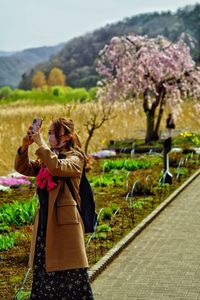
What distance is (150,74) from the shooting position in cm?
2564

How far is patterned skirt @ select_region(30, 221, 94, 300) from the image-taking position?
5.64 metres

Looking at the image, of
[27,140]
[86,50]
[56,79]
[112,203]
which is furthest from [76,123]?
[86,50]

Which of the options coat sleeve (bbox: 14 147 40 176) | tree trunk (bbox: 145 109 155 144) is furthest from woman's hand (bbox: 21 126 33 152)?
tree trunk (bbox: 145 109 155 144)

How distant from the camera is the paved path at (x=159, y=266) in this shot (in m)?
7.35

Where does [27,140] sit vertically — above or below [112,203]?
above

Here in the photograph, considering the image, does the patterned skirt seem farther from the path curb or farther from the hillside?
the hillside

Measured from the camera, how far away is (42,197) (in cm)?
571

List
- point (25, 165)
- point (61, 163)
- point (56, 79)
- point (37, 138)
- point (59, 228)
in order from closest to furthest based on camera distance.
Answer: point (37, 138) < point (61, 163) < point (59, 228) < point (25, 165) < point (56, 79)

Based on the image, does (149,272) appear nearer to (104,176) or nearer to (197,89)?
(104,176)

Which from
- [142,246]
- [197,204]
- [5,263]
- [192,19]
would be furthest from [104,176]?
[192,19]

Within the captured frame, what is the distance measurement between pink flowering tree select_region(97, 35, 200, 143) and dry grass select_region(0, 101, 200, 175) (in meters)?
1.16

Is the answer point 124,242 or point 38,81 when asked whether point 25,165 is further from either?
point 38,81

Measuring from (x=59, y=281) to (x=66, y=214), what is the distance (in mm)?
530

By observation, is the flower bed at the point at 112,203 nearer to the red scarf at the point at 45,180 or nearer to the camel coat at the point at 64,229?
the camel coat at the point at 64,229
